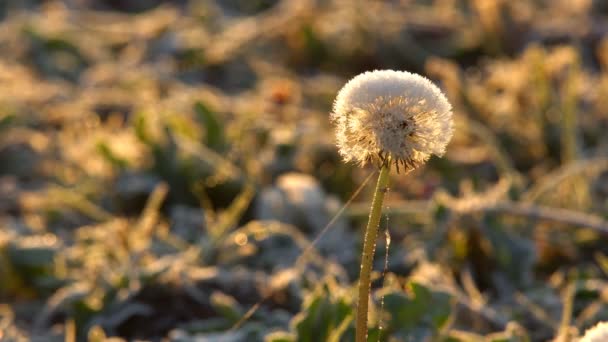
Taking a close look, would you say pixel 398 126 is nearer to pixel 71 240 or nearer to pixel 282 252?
pixel 282 252

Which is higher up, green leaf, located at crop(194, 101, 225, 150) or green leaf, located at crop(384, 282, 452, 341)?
green leaf, located at crop(194, 101, 225, 150)

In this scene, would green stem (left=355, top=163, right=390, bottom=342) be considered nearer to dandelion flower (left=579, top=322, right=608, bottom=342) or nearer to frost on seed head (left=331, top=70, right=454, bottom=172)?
frost on seed head (left=331, top=70, right=454, bottom=172)

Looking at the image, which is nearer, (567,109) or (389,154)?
(389,154)

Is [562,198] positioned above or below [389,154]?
above

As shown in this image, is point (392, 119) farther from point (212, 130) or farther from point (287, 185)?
point (212, 130)

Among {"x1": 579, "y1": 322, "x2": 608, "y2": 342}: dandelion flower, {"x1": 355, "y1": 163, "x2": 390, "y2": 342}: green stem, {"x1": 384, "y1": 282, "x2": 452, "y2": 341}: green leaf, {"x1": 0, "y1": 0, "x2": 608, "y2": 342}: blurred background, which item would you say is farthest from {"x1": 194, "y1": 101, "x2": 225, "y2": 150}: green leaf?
{"x1": 579, "y1": 322, "x2": 608, "y2": 342}: dandelion flower

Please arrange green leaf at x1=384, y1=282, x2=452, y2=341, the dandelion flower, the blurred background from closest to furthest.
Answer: the dandelion flower → green leaf at x1=384, y1=282, x2=452, y2=341 → the blurred background

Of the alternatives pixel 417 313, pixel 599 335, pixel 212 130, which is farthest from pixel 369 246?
pixel 212 130

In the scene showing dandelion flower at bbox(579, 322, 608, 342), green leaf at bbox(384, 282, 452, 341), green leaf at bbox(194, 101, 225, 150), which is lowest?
green leaf at bbox(384, 282, 452, 341)

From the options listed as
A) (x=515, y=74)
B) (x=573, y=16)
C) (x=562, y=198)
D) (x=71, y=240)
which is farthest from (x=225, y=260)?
(x=573, y=16)
